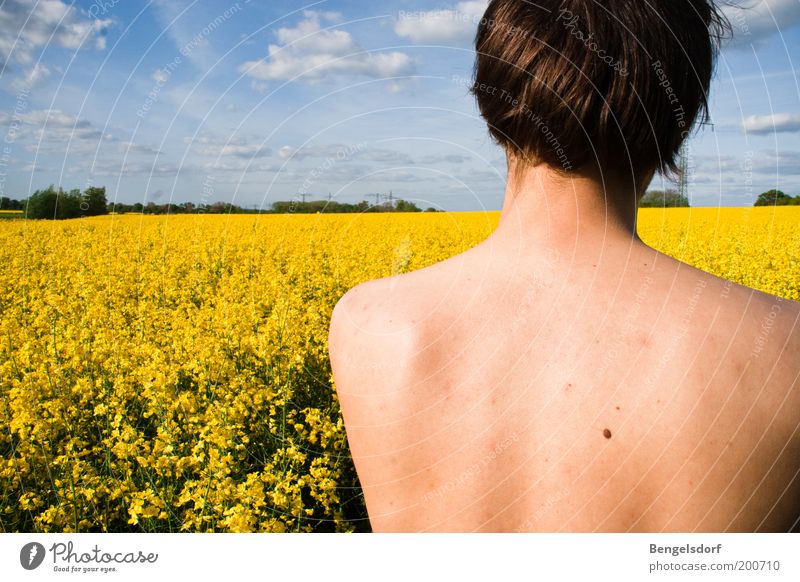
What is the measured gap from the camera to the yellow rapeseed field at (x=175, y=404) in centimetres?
311

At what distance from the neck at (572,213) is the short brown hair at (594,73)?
0.03 metres

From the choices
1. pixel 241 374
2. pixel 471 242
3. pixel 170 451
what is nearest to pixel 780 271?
pixel 471 242

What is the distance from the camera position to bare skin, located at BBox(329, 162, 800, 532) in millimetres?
1097

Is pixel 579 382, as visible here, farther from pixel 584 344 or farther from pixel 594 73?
pixel 594 73

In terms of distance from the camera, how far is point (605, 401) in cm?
112

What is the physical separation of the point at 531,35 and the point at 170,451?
2.89 metres

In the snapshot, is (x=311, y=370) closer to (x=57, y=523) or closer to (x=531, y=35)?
(x=57, y=523)

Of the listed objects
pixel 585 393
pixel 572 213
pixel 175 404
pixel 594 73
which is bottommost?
pixel 175 404

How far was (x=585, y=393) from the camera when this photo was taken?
1128 millimetres

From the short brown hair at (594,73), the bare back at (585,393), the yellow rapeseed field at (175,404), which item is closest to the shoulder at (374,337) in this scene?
the bare back at (585,393)
